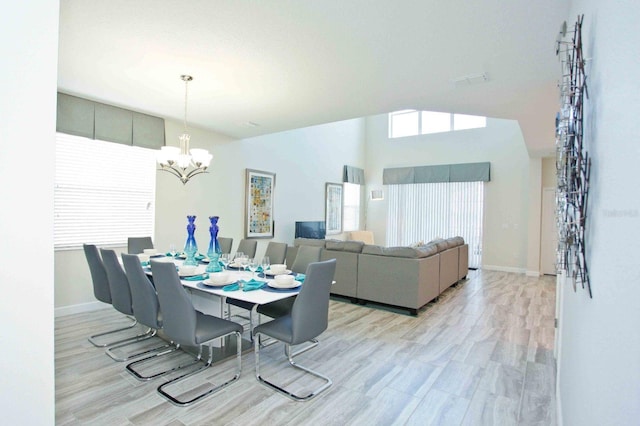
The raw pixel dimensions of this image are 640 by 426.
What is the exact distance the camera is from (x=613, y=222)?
0.86m

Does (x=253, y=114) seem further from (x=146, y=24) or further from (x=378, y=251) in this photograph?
(x=378, y=251)

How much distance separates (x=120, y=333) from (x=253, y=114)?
3165 millimetres

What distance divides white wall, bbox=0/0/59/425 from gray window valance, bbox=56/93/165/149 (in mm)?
3985

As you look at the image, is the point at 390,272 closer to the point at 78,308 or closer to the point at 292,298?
the point at 292,298

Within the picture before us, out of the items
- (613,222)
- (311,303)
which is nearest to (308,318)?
(311,303)

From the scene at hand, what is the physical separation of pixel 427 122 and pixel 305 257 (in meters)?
6.83

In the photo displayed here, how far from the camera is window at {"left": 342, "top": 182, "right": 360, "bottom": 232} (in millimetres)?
9442

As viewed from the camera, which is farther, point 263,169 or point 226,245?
point 263,169

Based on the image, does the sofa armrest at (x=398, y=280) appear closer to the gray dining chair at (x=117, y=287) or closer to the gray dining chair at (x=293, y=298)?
the gray dining chair at (x=293, y=298)

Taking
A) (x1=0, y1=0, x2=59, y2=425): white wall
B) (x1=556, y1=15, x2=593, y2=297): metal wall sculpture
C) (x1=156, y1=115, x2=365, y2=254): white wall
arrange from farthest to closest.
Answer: (x1=156, y1=115, x2=365, y2=254): white wall → (x1=556, y1=15, x2=593, y2=297): metal wall sculpture → (x1=0, y1=0, x2=59, y2=425): white wall

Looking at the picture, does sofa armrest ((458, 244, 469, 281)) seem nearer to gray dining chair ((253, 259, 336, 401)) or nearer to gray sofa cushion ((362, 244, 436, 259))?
gray sofa cushion ((362, 244, 436, 259))

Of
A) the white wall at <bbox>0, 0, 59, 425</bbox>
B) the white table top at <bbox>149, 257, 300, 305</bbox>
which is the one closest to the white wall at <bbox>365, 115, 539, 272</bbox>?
the white table top at <bbox>149, 257, 300, 305</bbox>

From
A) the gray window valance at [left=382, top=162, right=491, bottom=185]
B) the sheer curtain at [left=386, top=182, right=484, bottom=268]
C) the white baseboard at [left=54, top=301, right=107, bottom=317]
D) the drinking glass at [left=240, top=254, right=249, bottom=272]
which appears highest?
the gray window valance at [left=382, top=162, right=491, bottom=185]

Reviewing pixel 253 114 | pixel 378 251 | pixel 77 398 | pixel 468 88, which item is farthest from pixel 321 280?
pixel 253 114
